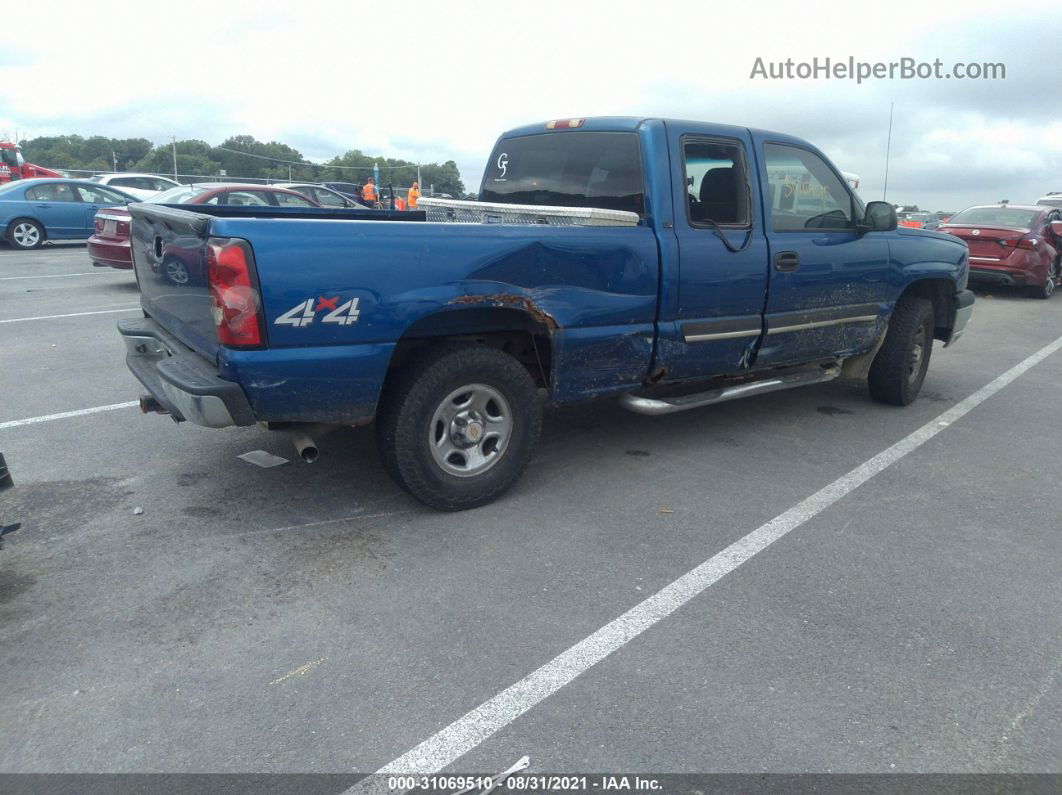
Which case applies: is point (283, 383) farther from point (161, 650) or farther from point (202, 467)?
point (202, 467)

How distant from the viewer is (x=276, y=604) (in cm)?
333

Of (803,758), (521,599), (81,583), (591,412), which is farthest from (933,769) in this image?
(591,412)

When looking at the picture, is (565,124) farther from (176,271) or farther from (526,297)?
(176,271)

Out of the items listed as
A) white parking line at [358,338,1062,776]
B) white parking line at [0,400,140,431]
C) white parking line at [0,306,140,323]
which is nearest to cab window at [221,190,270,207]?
white parking line at [0,306,140,323]

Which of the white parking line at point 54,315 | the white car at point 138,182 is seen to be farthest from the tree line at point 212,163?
the white parking line at point 54,315

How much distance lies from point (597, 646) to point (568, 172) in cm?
314

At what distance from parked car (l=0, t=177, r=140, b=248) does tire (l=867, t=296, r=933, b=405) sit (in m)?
15.9

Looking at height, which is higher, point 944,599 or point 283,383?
point 283,383

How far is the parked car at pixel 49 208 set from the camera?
55.6ft

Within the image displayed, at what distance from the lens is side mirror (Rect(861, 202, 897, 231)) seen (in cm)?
570

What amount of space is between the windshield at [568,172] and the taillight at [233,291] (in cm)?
227

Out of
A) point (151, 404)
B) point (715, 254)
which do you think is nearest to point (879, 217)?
point (715, 254)

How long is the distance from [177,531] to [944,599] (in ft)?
11.3

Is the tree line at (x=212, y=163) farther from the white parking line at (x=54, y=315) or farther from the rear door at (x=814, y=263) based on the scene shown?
the rear door at (x=814, y=263)
